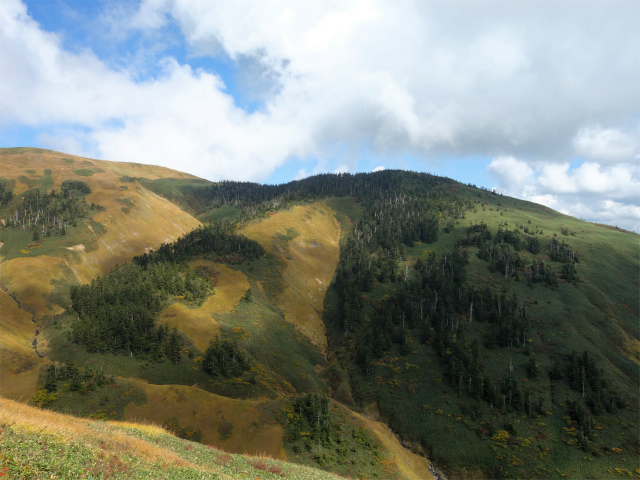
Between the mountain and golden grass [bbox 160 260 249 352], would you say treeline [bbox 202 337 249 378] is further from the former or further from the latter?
golden grass [bbox 160 260 249 352]

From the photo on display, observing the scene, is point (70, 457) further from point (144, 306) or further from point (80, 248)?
point (80, 248)

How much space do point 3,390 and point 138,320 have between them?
3081 cm

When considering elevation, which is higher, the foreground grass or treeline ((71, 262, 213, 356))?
the foreground grass

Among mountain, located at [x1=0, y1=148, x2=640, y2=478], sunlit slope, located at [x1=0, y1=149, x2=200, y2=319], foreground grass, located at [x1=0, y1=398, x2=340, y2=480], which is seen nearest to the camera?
foreground grass, located at [x1=0, y1=398, x2=340, y2=480]

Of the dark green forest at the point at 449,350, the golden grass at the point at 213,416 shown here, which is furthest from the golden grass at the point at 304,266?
the golden grass at the point at 213,416

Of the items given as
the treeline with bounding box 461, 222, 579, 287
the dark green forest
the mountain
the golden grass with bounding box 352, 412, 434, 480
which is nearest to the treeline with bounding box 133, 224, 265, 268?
the dark green forest

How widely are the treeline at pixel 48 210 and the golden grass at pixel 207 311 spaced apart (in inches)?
3251

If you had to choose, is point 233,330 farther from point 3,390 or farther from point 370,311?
point 370,311

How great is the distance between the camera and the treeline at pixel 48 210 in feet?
481

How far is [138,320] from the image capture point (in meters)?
86.0

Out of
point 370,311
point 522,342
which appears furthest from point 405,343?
point 522,342

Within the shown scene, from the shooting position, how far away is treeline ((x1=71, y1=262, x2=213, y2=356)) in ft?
263

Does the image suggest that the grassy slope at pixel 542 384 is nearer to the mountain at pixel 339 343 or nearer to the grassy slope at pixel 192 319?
the mountain at pixel 339 343

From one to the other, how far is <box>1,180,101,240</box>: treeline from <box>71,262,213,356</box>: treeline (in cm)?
6657
